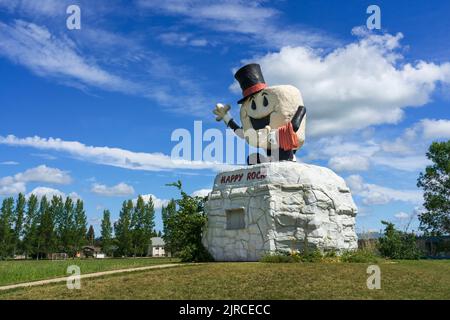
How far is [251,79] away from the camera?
2012 cm

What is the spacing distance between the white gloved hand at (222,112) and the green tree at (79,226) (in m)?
41.6

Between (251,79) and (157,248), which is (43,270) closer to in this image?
(251,79)

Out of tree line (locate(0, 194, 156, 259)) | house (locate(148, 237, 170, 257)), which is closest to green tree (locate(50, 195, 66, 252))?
tree line (locate(0, 194, 156, 259))

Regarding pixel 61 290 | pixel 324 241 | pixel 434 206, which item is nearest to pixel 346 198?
pixel 324 241

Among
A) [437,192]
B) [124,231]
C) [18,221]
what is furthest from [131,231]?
[437,192]

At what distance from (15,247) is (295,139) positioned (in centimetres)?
4630

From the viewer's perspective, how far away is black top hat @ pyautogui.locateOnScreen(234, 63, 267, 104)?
65.8 feet

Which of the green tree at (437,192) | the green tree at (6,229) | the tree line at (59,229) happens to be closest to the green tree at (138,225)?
the tree line at (59,229)

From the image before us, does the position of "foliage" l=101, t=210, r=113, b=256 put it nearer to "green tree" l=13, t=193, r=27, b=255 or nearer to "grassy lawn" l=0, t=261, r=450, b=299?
"green tree" l=13, t=193, r=27, b=255

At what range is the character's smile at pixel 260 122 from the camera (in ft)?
64.6

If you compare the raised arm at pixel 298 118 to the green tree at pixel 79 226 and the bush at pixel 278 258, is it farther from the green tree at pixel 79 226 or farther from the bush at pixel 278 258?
the green tree at pixel 79 226

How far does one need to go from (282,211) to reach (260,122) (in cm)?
458

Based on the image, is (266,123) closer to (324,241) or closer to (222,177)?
(222,177)

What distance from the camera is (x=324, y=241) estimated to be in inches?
672
